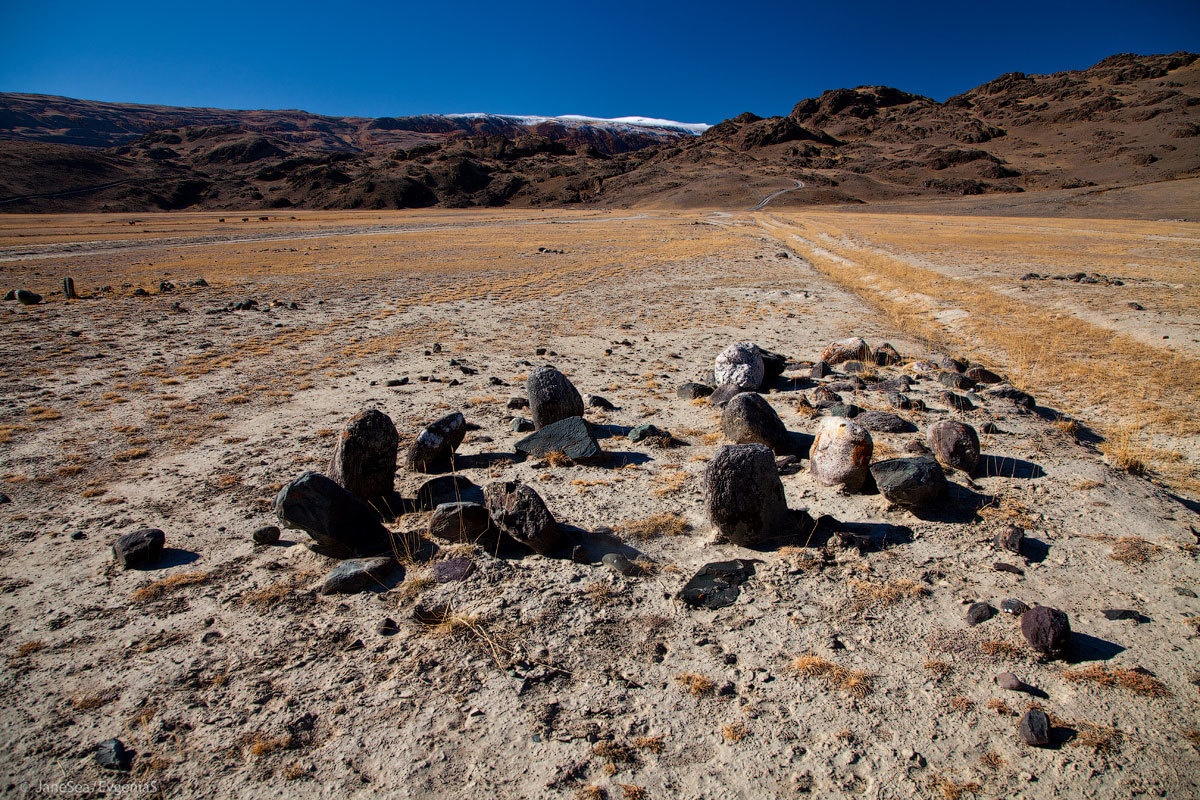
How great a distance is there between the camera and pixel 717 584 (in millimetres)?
4316

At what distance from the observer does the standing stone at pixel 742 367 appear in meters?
8.56

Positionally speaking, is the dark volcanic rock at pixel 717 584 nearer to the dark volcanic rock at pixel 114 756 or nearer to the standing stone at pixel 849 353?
the dark volcanic rock at pixel 114 756

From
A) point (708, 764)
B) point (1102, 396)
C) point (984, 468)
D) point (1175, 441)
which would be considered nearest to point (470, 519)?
point (708, 764)

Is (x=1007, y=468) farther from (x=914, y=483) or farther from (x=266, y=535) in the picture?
(x=266, y=535)

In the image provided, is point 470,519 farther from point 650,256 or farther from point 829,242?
point 829,242

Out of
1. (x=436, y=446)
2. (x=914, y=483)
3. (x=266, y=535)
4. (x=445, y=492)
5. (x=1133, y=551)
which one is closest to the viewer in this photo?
(x=1133, y=551)

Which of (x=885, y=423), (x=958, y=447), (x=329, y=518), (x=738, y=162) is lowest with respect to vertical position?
(x=329, y=518)

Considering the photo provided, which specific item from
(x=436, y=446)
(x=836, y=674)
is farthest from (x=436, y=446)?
(x=836, y=674)

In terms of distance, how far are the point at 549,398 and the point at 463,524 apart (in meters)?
2.60

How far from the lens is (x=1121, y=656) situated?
346 centimetres

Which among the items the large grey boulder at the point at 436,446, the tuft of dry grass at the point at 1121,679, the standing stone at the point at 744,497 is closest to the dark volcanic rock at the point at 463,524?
the large grey boulder at the point at 436,446

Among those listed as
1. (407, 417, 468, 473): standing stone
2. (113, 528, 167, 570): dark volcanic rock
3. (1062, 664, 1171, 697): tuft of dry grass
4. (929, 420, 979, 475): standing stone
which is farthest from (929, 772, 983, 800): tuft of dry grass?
(113, 528, 167, 570): dark volcanic rock

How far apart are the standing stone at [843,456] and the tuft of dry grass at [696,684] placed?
2845 mm

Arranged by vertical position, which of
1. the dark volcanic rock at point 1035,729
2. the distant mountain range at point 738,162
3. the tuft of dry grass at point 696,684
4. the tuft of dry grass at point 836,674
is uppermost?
the distant mountain range at point 738,162
